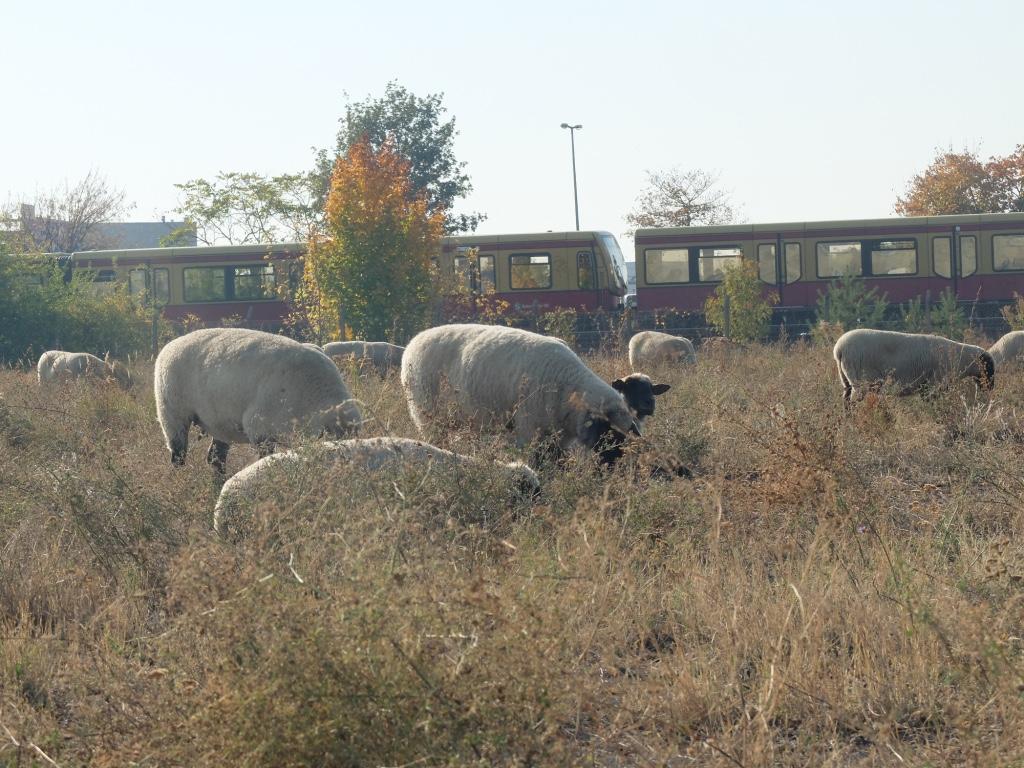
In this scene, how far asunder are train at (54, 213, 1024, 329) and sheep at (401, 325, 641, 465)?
1762cm

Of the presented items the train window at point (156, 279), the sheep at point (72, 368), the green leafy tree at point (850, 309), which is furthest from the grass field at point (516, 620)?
the train window at point (156, 279)

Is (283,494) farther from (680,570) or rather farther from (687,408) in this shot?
(687,408)

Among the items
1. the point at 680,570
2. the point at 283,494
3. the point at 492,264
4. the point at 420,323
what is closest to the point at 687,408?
the point at 680,570

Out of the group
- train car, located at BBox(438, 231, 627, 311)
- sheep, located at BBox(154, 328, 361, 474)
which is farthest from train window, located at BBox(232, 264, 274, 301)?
sheep, located at BBox(154, 328, 361, 474)

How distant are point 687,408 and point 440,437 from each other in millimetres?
4113

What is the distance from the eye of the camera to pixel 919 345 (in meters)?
12.8

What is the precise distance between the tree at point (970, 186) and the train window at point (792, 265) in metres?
26.0

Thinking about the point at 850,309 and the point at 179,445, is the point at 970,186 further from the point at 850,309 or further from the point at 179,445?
the point at 179,445

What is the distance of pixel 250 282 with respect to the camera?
3039 cm

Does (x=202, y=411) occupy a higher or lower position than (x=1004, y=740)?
higher

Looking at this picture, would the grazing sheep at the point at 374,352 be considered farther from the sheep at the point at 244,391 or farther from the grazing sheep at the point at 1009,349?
the grazing sheep at the point at 1009,349

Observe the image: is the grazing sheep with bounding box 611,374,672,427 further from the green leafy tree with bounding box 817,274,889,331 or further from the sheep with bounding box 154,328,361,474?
the green leafy tree with bounding box 817,274,889,331

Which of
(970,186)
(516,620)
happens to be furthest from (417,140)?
(516,620)

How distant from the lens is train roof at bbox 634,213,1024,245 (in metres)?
28.2
